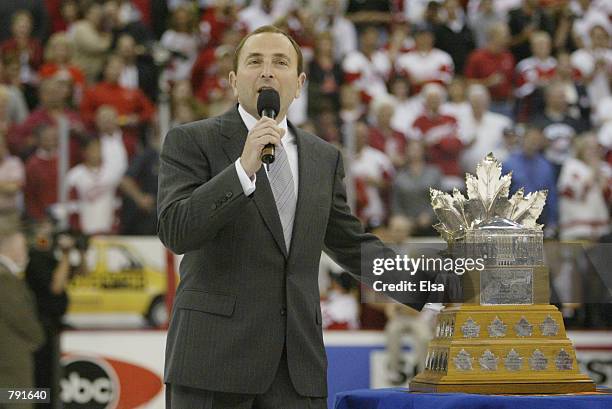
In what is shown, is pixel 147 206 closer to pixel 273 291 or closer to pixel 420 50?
pixel 420 50

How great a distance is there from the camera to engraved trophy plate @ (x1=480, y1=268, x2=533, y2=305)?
11.4 feet

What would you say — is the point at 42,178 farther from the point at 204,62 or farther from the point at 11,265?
the point at 204,62

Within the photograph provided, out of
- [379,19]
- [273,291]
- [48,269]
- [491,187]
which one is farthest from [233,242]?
[379,19]

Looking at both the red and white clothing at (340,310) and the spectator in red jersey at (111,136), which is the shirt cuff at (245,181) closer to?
the red and white clothing at (340,310)

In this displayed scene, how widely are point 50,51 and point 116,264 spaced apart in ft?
10.9

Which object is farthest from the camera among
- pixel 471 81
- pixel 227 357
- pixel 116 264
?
pixel 471 81

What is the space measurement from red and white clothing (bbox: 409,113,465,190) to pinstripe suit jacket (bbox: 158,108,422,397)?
6.85 meters

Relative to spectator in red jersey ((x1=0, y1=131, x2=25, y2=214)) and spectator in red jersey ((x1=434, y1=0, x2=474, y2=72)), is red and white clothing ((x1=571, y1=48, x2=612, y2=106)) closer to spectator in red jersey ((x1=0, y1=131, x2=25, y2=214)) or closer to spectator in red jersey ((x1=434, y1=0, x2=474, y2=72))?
spectator in red jersey ((x1=434, y1=0, x2=474, y2=72))

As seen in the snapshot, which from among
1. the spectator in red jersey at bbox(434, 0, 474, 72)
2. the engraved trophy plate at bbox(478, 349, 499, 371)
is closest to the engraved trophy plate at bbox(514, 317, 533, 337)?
the engraved trophy plate at bbox(478, 349, 499, 371)

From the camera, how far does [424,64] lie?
12.4 metres

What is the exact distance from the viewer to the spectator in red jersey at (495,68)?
12.4 m

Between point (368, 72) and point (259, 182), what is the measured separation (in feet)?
29.3

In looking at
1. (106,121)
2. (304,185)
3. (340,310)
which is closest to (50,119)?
(106,121)

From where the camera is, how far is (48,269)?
26.0 feet
